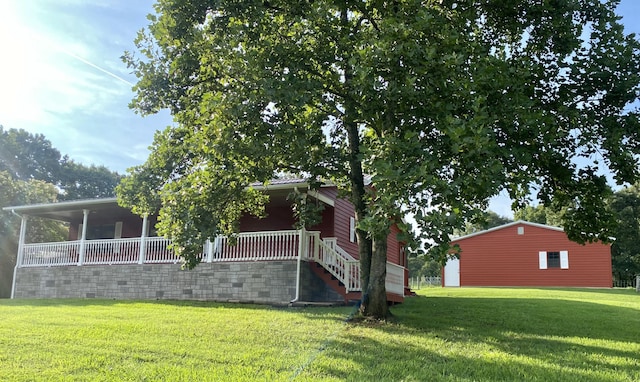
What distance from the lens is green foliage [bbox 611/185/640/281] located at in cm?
3309

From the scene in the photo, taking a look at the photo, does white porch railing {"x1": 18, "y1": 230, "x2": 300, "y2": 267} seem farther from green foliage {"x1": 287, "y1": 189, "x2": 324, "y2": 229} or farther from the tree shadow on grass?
the tree shadow on grass

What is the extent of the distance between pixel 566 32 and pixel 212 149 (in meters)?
5.81

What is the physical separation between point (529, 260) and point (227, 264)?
20838 mm

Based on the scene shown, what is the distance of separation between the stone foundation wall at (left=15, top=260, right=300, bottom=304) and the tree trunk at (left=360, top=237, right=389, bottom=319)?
3.84 meters

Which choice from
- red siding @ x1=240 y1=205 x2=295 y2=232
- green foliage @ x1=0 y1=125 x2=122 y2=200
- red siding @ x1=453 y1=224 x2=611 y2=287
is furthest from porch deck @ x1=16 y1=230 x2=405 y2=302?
green foliage @ x1=0 y1=125 x2=122 y2=200

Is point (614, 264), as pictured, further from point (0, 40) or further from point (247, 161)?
point (0, 40)

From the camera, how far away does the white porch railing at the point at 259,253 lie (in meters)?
12.9

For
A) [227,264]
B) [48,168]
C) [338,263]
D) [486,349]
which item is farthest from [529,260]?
[48,168]

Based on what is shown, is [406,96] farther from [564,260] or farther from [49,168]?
[49,168]

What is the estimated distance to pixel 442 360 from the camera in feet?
19.6

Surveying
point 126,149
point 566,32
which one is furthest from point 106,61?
point 566,32

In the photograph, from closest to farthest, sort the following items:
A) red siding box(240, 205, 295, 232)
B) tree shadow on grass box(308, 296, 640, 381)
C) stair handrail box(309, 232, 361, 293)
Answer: tree shadow on grass box(308, 296, 640, 381) < stair handrail box(309, 232, 361, 293) < red siding box(240, 205, 295, 232)

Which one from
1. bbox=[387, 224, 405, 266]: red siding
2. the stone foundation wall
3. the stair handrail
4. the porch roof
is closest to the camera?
the stair handrail

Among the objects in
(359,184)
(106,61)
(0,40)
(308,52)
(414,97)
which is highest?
(106,61)
